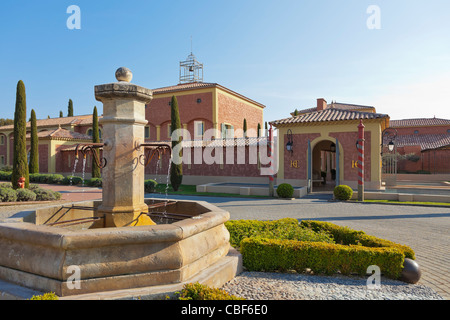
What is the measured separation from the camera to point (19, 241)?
347 centimetres

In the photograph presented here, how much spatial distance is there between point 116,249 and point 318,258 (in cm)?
306

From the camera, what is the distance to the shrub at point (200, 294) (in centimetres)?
317

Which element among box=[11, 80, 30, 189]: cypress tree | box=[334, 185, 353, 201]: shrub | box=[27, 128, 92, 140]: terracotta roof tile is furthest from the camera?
box=[27, 128, 92, 140]: terracotta roof tile

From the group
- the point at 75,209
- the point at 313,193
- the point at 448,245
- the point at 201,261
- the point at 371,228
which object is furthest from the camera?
the point at 313,193

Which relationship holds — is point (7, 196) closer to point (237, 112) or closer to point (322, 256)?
point (322, 256)

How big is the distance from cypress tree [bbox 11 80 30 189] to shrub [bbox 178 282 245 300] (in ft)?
55.5

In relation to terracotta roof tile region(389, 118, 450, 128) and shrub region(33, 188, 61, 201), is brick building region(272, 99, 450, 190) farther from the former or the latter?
terracotta roof tile region(389, 118, 450, 128)

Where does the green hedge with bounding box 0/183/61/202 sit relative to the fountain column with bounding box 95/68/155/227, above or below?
below

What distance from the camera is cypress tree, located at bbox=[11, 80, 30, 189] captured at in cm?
1633

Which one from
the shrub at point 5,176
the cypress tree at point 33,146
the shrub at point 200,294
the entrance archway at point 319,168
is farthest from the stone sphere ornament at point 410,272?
the shrub at point 5,176

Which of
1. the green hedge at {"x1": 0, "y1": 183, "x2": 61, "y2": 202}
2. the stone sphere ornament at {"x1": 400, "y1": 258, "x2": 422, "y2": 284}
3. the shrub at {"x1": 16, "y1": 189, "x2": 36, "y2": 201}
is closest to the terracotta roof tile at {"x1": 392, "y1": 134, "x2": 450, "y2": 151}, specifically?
the stone sphere ornament at {"x1": 400, "y1": 258, "x2": 422, "y2": 284}
